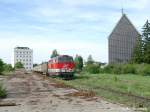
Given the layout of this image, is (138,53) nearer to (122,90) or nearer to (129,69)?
(129,69)

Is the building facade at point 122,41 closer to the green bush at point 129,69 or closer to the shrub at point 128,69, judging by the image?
the green bush at point 129,69

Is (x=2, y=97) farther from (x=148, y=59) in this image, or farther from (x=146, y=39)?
(x=146, y=39)

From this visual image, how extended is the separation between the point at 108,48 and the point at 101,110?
86.0 metres

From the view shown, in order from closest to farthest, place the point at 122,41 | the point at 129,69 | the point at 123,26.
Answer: the point at 129,69, the point at 122,41, the point at 123,26

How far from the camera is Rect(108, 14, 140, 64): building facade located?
102750mm

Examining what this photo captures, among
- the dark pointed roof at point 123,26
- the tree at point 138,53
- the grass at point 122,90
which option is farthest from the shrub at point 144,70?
the dark pointed roof at point 123,26

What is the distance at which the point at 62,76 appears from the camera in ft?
165

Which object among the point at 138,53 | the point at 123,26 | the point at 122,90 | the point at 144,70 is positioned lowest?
the point at 122,90

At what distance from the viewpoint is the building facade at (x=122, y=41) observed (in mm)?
102750

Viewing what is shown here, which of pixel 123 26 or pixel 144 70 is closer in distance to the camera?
pixel 144 70

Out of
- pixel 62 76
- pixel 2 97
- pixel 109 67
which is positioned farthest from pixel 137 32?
pixel 2 97

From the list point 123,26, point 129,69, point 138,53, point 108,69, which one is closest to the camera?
point 129,69

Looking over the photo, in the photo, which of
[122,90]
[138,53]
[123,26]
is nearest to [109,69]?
[138,53]

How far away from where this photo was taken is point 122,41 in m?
106
